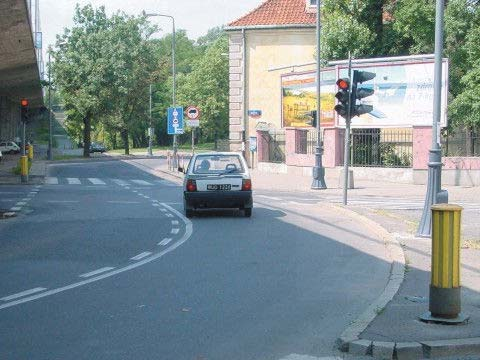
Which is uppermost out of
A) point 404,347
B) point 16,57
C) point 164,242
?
point 16,57

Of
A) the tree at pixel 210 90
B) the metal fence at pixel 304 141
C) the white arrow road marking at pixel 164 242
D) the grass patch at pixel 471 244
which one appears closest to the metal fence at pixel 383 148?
the metal fence at pixel 304 141

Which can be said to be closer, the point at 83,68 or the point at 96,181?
the point at 96,181

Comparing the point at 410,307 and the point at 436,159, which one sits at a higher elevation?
the point at 436,159

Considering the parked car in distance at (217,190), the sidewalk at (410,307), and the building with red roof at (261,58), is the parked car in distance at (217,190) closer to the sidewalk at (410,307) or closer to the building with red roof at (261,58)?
the sidewalk at (410,307)

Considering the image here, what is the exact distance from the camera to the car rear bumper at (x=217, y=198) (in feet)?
60.6

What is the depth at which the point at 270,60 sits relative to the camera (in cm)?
4538

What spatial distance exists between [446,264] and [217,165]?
40.0 ft

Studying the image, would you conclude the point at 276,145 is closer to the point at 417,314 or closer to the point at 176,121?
the point at 176,121

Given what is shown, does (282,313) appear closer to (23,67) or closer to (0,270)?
(0,270)

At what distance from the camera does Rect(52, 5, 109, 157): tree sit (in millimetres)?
68250

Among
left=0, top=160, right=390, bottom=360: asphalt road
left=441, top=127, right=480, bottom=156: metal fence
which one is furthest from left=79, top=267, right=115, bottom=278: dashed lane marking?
left=441, top=127, right=480, bottom=156: metal fence

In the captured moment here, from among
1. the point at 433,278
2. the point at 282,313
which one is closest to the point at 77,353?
the point at 282,313

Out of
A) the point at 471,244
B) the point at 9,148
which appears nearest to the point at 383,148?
the point at 471,244

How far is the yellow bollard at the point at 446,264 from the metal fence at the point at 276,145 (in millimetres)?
34748
